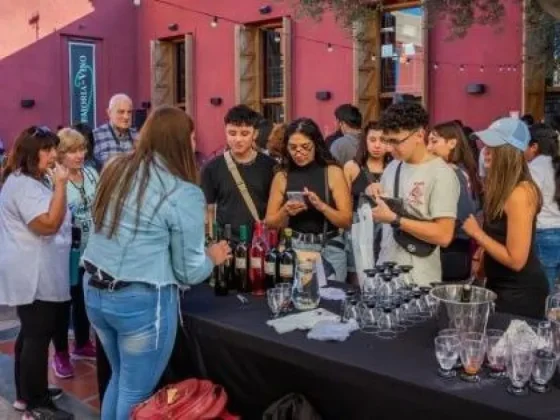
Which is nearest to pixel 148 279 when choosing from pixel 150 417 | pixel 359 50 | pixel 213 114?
pixel 150 417

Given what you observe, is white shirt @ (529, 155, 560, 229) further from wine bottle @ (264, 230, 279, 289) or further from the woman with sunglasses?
the woman with sunglasses

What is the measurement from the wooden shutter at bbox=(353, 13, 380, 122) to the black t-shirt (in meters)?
7.06

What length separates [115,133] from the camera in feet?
17.3

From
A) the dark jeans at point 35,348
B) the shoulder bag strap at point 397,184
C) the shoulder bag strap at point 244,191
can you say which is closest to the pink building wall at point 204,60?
the shoulder bag strap at point 244,191

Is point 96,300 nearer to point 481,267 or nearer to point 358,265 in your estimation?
point 358,265

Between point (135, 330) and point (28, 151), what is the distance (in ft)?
3.93

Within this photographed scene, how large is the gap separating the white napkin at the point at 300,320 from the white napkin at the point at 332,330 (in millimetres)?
52

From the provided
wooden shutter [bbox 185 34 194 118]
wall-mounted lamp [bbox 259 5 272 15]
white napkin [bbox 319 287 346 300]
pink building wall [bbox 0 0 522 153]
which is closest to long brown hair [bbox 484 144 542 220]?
white napkin [bbox 319 287 346 300]

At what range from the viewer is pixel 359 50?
10398 mm

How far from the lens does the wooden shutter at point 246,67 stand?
1223 cm

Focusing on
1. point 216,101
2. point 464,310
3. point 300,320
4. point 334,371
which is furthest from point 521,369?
point 216,101

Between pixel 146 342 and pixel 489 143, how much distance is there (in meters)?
1.41

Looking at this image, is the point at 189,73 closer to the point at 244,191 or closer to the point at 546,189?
the point at 546,189

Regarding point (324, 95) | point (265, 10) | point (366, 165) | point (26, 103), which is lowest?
point (366, 165)
